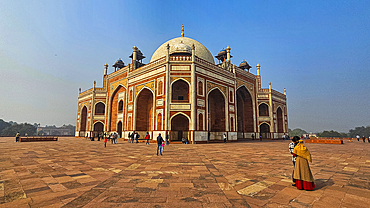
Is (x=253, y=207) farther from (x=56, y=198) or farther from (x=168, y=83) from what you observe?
(x=168, y=83)

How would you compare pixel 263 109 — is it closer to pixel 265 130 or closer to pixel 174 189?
pixel 265 130

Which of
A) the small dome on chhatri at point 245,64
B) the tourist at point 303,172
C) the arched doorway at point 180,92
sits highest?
the small dome on chhatri at point 245,64

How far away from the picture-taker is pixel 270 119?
3331 cm

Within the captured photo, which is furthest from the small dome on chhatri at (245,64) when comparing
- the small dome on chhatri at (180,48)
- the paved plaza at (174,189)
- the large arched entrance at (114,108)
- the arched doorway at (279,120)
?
the paved plaza at (174,189)

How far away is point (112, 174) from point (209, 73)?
19.8 meters

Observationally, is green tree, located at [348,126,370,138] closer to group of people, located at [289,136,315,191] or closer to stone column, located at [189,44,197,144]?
stone column, located at [189,44,197,144]

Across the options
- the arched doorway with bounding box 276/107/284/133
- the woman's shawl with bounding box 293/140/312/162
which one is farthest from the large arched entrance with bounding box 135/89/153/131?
the arched doorway with bounding box 276/107/284/133

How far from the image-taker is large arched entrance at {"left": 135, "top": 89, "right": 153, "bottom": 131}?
25.5 meters

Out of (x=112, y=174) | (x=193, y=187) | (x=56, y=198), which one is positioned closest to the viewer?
(x=56, y=198)

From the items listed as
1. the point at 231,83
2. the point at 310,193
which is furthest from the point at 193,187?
the point at 231,83

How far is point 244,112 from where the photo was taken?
3195cm

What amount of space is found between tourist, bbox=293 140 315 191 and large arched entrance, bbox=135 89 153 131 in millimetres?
22152

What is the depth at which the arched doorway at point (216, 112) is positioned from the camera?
25219mm

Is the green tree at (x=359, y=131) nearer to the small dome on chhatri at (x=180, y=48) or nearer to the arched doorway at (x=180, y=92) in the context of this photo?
the small dome on chhatri at (x=180, y=48)
